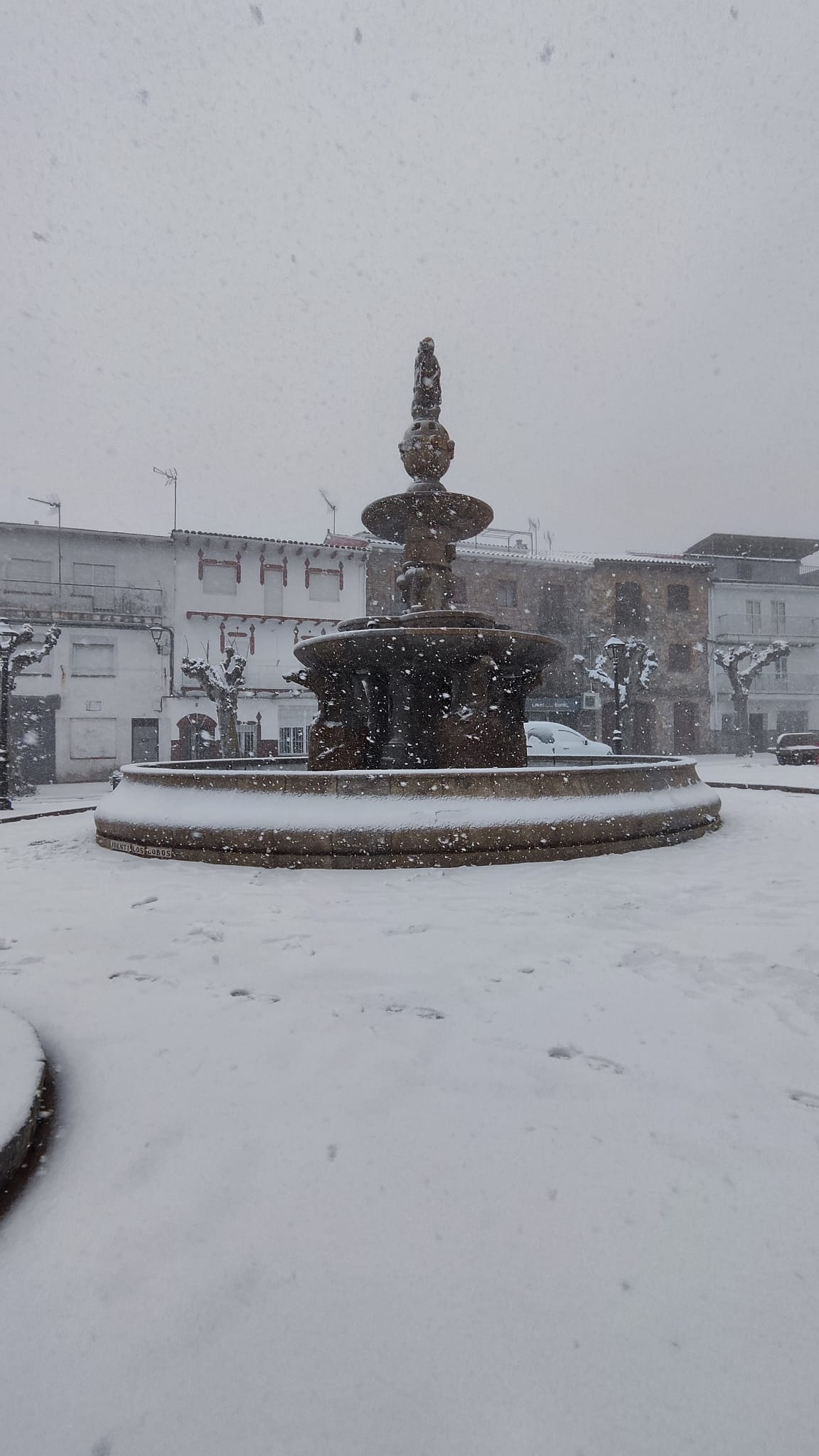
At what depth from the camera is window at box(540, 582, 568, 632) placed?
30031 millimetres

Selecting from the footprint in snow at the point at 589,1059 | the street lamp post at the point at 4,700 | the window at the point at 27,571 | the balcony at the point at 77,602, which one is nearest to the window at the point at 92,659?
the balcony at the point at 77,602

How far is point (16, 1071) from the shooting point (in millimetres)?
1762

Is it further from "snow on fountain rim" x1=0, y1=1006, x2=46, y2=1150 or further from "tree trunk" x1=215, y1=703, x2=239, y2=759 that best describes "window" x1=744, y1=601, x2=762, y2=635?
"snow on fountain rim" x1=0, y1=1006, x2=46, y2=1150

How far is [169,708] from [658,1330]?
25410 millimetres

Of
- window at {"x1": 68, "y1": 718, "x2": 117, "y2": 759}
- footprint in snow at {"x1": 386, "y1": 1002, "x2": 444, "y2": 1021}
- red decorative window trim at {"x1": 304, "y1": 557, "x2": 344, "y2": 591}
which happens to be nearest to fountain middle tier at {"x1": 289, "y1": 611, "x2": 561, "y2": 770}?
footprint in snow at {"x1": 386, "y1": 1002, "x2": 444, "y2": 1021}

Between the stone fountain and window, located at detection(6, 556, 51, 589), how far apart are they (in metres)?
19.9

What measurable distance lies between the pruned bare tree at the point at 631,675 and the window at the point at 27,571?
1966 cm

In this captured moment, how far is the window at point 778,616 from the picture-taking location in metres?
34.5

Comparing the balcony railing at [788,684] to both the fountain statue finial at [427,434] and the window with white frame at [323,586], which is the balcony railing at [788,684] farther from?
the fountain statue finial at [427,434]

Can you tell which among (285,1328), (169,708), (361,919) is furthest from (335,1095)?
(169,708)

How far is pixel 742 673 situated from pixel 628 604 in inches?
218

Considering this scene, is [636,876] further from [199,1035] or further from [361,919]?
[199,1035]

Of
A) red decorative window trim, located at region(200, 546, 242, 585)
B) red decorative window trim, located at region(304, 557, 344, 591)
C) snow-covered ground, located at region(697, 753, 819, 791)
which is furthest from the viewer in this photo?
red decorative window trim, located at region(304, 557, 344, 591)

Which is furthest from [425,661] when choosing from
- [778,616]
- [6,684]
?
[778,616]
